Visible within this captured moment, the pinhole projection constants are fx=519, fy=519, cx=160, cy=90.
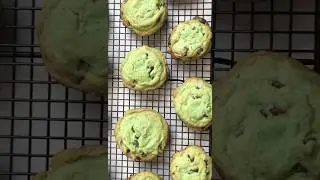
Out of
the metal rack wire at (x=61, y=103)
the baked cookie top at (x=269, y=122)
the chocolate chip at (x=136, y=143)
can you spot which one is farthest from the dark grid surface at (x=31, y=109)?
the baked cookie top at (x=269, y=122)

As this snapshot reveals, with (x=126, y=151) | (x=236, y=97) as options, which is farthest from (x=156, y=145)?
(x=236, y=97)

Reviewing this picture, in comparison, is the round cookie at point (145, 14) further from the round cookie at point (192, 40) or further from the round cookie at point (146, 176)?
the round cookie at point (146, 176)

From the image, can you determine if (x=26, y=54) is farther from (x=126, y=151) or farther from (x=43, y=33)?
(x=126, y=151)

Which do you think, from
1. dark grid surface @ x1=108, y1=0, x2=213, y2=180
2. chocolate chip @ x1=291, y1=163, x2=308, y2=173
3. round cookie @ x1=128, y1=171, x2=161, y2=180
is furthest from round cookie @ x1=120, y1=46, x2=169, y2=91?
chocolate chip @ x1=291, y1=163, x2=308, y2=173

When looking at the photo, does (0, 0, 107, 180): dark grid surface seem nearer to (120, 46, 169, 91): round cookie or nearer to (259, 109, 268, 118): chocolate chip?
(120, 46, 169, 91): round cookie

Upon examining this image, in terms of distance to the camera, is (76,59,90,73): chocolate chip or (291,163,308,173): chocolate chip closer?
(291,163,308,173): chocolate chip
